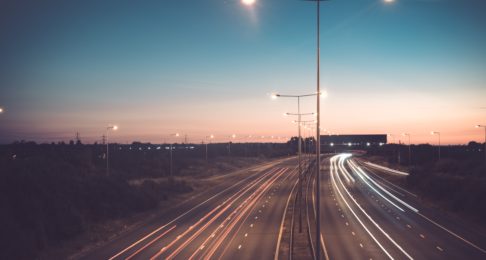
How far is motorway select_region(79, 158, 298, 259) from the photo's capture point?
1259 inches

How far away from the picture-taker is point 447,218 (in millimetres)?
48844

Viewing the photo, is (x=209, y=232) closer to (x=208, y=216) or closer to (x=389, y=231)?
(x=208, y=216)

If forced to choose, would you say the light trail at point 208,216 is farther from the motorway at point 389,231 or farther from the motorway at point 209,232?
the motorway at point 389,231

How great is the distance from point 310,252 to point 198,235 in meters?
11.2

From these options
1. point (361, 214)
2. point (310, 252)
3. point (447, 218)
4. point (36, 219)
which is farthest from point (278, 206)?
point (36, 219)

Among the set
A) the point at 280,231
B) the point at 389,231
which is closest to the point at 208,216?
the point at 280,231

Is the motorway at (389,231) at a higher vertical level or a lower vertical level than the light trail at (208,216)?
lower

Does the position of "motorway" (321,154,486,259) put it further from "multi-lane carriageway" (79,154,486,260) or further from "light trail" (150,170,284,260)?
"light trail" (150,170,284,260)

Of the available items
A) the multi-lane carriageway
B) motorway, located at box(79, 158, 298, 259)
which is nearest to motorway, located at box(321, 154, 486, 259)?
the multi-lane carriageway

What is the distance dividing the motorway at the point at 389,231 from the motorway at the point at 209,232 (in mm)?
5640

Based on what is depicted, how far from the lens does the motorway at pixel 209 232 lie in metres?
32.0

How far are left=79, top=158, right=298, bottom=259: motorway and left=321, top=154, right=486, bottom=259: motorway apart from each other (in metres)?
5.64

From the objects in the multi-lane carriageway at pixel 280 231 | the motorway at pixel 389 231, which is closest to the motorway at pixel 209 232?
the multi-lane carriageway at pixel 280 231

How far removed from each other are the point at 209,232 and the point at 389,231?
1703cm
